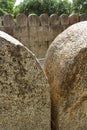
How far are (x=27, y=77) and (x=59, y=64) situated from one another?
0.27 metres

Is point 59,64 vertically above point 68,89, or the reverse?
point 59,64

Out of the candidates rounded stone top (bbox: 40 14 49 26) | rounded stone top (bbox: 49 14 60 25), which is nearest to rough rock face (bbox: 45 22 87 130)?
rounded stone top (bbox: 40 14 49 26)

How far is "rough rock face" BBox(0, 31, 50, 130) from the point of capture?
6.59ft

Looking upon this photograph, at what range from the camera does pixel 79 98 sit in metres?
2.23

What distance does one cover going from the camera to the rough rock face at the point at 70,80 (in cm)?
217

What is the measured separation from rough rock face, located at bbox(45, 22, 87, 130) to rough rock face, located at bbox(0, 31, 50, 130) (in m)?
0.11

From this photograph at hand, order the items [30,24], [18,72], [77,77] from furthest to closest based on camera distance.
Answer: [30,24], [77,77], [18,72]

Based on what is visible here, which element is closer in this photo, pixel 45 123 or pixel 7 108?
pixel 7 108

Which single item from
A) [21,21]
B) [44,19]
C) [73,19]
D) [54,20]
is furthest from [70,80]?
[73,19]

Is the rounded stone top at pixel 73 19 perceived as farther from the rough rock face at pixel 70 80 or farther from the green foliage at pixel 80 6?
the rough rock face at pixel 70 80

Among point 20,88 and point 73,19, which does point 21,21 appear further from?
point 20,88

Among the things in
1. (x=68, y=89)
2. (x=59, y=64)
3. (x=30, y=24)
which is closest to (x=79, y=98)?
(x=68, y=89)

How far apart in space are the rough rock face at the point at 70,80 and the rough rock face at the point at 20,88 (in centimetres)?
11

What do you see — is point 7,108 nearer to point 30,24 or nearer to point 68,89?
point 68,89
